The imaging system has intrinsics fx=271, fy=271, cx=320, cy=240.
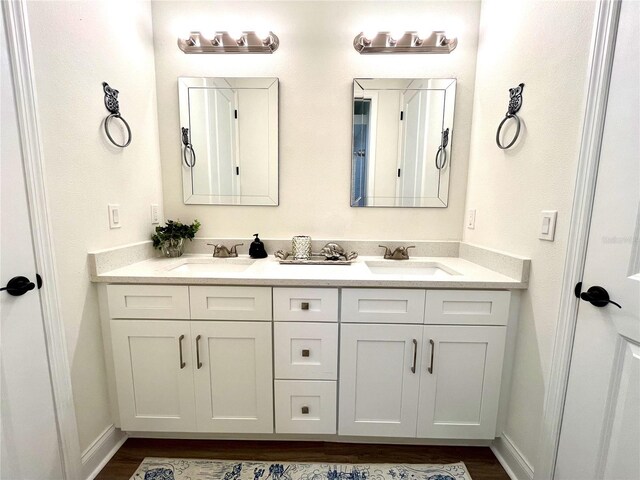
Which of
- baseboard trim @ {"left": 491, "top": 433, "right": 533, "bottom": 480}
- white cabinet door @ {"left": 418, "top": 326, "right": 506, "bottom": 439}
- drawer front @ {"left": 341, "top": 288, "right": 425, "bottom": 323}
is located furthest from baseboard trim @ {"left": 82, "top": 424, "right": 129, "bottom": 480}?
baseboard trim @ {"left": 491, "top": 433, "right": 533, "bottom": 480}

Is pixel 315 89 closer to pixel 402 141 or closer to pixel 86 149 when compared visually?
pixel 402 141

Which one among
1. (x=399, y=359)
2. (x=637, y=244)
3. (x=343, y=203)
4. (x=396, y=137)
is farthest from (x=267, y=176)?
(x=637, y=244)

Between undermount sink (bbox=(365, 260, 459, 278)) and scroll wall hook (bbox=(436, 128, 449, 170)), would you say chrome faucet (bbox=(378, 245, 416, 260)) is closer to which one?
undermount sink (bbox=(365, 260, 459, 278))

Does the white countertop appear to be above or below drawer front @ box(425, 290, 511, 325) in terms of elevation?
above

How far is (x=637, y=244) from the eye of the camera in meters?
0.81

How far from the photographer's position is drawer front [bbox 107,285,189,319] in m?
1.29

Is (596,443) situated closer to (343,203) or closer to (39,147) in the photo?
(343,203)

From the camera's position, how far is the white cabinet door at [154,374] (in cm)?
131

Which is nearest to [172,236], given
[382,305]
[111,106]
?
[111,106]

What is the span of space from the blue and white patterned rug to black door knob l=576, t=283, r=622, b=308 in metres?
1.00

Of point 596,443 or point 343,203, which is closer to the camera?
point 596,443

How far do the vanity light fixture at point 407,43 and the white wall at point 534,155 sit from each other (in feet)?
0.78

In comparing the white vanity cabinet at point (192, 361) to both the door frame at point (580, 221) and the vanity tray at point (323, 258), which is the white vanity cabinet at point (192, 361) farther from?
the door frame at point (580, 221)

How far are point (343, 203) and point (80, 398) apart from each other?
5.42ft
